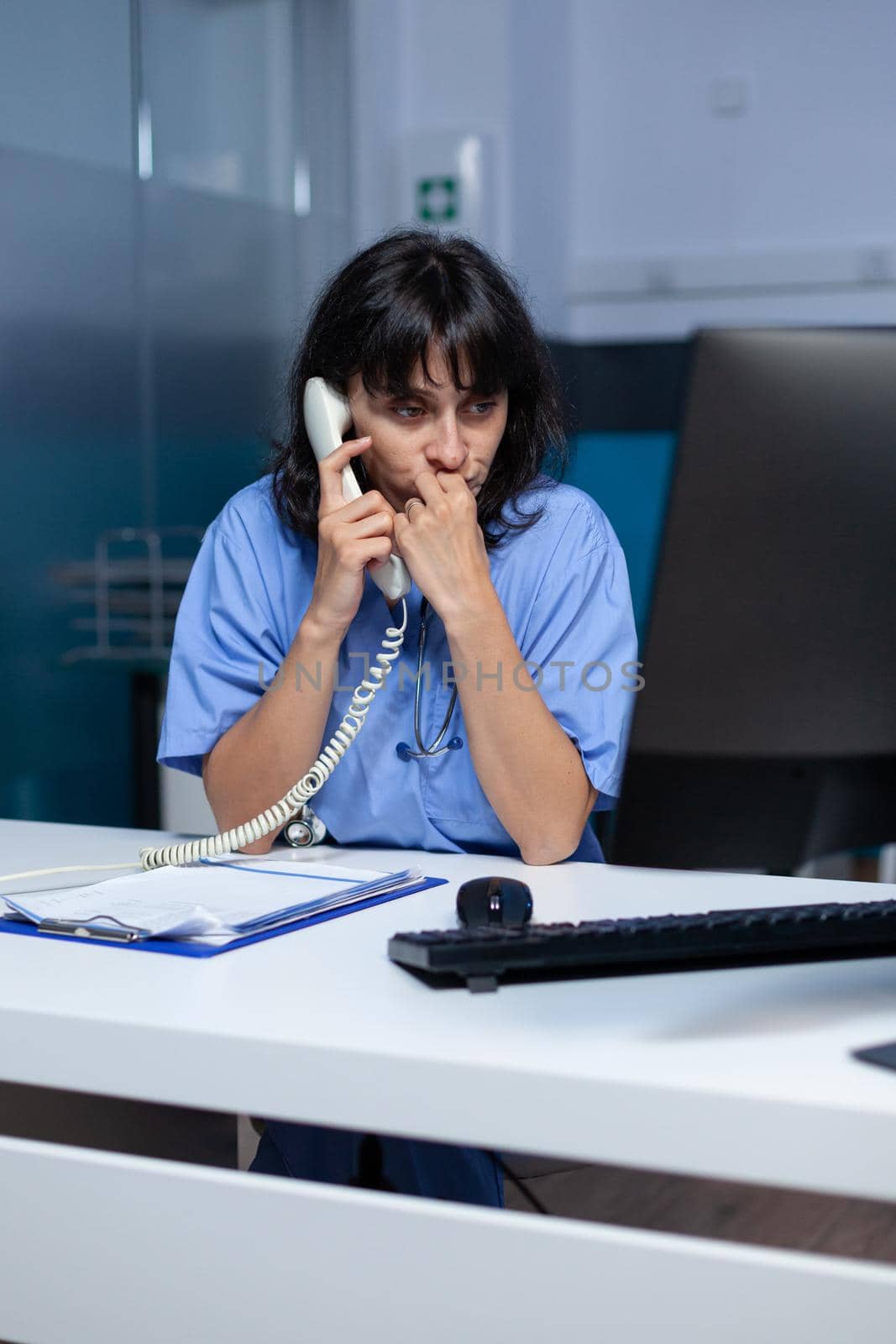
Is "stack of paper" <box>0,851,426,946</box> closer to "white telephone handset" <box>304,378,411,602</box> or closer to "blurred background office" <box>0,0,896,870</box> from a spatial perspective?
"white telephone handset" <box>304,378,411,602</box>

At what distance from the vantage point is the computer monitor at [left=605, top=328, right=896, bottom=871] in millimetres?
770

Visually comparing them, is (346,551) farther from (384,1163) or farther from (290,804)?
(384,1163)

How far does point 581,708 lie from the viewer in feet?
4.41

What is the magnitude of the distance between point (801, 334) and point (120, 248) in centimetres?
243

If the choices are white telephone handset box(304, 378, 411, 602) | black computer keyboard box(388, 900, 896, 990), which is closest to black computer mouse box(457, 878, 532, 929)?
black computer keyboard box(388, 900, 896, 990)

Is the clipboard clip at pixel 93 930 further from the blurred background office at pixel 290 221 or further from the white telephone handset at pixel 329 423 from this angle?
the blurred background office at pixel 290 221

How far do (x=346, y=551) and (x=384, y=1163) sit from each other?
544 millimetres

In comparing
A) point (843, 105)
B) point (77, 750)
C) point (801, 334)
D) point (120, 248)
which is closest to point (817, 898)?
point (801, 334)

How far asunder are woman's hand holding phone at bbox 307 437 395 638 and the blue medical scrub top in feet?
0.20

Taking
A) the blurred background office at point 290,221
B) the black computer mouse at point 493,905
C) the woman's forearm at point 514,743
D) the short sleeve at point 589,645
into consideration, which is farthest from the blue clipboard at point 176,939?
the blurred background office at point 290,221

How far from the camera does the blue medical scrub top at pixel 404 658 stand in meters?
1.39

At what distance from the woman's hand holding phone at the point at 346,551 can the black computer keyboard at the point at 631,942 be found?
1.62 feet

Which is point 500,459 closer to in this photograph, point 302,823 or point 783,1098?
point 302,823

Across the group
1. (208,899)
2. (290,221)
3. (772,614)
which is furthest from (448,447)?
(290,221)
